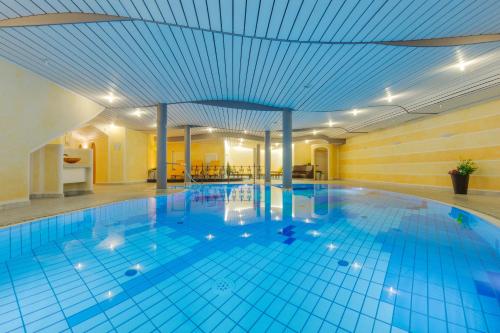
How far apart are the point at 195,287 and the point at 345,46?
4.84 m

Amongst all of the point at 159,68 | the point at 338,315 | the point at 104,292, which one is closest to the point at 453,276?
the point at 338,315

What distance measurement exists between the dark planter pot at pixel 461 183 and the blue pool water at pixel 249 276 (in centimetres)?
460

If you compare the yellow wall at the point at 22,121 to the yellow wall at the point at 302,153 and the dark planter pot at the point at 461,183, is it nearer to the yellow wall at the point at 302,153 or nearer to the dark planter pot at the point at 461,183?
the dark planter pot at the point at 461,183

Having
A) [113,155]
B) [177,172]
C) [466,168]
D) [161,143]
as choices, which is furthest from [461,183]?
[113,155]

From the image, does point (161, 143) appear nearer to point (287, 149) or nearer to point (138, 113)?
point (138, 113)

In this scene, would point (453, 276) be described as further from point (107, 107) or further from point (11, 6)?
point (107, 107)

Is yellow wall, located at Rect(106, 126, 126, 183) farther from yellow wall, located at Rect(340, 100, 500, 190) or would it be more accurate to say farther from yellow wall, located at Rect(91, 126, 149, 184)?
yellow wall, located at Rect(340, 100, 500, 190)

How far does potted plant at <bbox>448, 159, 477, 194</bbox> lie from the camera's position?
7.04 meters

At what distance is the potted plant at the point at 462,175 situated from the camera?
7035 mm

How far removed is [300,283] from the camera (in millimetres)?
1923

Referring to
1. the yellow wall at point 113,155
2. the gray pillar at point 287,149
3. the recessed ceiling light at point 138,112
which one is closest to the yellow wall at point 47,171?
the recessed ceiling light at point 138,112

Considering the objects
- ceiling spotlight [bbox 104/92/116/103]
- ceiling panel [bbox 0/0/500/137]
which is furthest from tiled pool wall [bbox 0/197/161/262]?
ceiling spotlight [bbox 104/92/116/103]

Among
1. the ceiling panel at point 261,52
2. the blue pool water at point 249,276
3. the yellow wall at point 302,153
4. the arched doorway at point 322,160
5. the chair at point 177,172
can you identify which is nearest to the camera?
the blue pool water at point 249,276

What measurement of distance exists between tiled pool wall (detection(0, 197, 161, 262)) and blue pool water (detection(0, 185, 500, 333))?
29 mm
